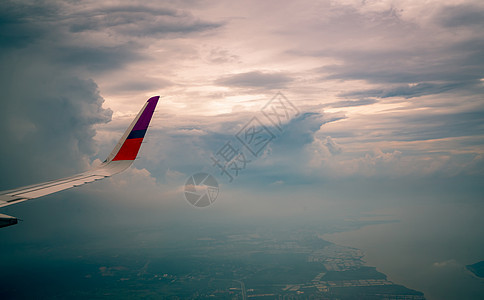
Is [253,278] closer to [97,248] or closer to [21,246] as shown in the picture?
[97,248]

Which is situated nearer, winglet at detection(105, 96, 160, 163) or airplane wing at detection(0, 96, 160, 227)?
airplane wing at detection(0, 96, 160, 227)

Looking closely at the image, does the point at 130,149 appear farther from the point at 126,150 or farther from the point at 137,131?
the point at 137,131

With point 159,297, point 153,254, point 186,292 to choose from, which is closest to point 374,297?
point 186,292

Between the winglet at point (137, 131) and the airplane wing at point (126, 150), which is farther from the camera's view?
the winglet at point (137, 131)

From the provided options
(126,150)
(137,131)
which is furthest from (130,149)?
(137,131)

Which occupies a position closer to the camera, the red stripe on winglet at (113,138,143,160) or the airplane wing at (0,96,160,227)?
the airplane wing at (0,96,160,227)
